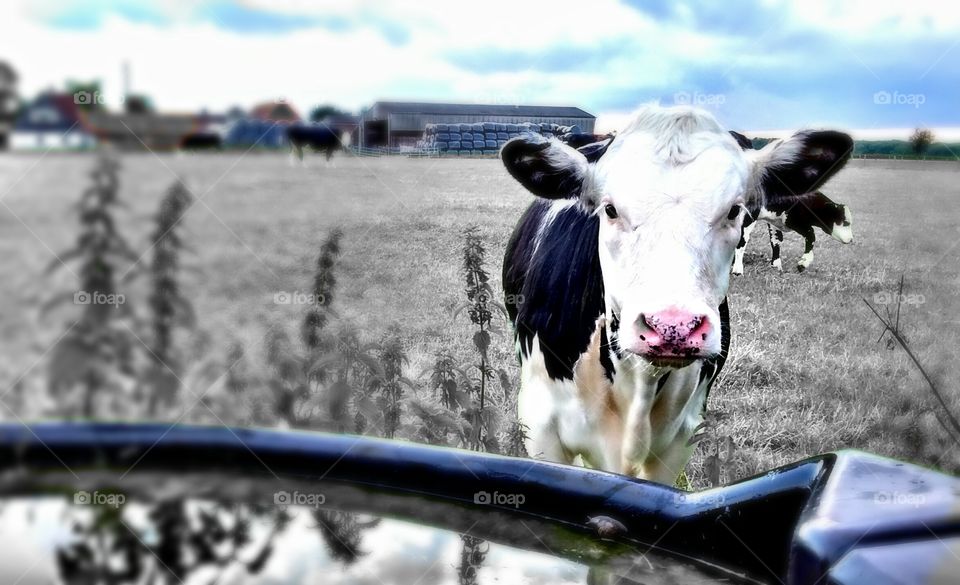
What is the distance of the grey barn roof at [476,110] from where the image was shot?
6.25 m

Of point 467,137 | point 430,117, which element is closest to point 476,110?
point 467,137

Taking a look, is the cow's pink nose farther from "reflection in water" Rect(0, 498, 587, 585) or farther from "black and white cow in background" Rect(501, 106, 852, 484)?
"reflection in water" Rect(0, 498, 587, 585)

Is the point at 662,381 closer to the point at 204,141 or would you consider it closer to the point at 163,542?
the point at 163,542

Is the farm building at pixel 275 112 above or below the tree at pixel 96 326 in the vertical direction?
above

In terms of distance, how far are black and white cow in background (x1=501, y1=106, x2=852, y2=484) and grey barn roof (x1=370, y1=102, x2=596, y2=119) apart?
3.27m

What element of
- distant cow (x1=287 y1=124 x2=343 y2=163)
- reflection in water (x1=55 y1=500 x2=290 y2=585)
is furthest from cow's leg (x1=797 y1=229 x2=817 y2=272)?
distant cow (x1=287 y1=124 x2=343 y2=163)

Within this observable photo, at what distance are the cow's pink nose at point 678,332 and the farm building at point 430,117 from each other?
13.7 ft

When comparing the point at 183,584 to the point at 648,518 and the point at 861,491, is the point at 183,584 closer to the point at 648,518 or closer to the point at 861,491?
the point at 648,518

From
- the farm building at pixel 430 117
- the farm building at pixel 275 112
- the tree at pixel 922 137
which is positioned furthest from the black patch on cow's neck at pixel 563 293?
the tree at pixel 922 137

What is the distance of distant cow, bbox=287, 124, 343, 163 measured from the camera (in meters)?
8.52

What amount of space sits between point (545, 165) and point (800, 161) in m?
0.68

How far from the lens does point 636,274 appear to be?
2.09 metres

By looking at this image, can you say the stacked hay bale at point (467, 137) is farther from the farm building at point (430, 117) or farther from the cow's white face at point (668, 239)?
the cow's white face at point (668, 239)

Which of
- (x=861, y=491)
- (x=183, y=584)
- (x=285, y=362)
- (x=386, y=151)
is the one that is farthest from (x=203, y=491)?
(x=386, y=151)
